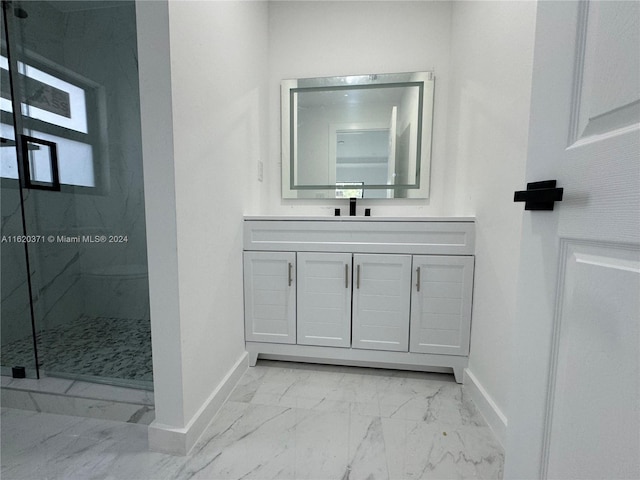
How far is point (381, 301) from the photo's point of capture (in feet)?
4.90

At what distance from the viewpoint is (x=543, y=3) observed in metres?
0.56

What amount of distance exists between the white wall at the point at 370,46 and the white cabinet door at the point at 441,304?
0.51 meters

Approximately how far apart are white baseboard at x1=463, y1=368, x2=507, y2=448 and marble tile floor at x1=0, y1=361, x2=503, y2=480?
0.03 meters

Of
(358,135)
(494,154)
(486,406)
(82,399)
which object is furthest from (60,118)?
(486,406)

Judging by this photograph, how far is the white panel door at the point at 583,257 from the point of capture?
39cm

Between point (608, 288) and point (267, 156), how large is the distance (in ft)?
6.05

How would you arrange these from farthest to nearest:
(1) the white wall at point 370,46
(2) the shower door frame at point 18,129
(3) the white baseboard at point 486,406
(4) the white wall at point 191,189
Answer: (1) the white wall at point 370,46
(2) the shower door frame at point 18,129
(3) the white baseboard at point 486,406
(4) the white wall at point 191,189

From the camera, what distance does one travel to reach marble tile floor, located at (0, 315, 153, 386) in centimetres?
135

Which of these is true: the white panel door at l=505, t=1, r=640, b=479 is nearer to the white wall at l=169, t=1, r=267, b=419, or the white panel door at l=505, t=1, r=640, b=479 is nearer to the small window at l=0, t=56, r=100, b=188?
the white wall at l=169, t=1, r=267, b=419

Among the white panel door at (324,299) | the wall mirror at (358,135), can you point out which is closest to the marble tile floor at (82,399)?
the white panel door at (324,299)

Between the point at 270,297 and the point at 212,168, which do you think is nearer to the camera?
the point at 212,168

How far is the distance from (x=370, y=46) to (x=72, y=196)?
2.17 metres

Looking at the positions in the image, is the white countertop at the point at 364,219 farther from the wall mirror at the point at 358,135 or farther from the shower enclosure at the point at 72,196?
the shower enclosure at the point at 72,196

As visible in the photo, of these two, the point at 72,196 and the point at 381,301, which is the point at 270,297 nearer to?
the point at 381,301
